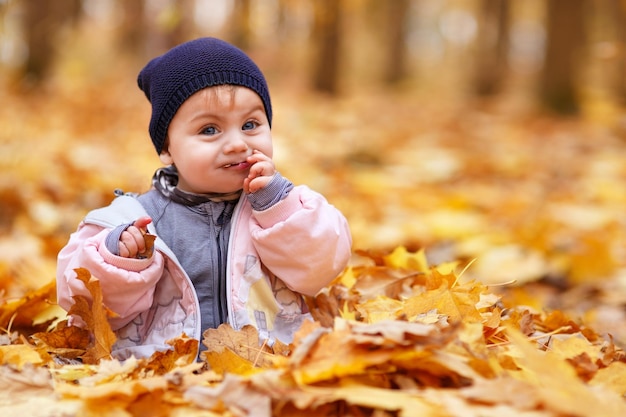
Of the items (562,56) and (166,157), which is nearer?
→ (166,157)

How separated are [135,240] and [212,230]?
0.26 metres

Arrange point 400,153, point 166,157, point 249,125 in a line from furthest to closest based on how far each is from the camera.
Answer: point 400,153 < point 166,157 < point 249,125

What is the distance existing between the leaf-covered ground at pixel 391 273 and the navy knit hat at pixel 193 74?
61 cm

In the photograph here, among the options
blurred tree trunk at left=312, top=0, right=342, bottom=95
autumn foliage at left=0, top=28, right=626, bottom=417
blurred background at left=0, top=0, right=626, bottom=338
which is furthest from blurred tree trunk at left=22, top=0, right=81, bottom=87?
blurred tree trunk at left=312, top=0, right=342, bottom=95

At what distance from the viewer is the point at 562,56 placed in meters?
9.51

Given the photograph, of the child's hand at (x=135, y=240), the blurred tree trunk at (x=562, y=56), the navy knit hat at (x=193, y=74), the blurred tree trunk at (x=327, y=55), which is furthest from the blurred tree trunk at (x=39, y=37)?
the child's hand at (x=135, y=240)

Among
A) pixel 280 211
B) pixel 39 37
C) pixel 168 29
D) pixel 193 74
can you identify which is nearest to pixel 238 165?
pixel 280 211

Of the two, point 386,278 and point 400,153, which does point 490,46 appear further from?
point 386,278

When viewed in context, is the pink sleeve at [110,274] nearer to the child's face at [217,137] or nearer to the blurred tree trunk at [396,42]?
the child's face at [217,137]

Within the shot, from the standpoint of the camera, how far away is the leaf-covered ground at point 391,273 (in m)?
1.45

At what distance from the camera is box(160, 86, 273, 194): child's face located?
194cm

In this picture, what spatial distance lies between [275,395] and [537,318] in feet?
3.93

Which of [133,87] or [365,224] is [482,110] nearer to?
[133,87]

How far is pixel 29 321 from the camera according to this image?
7.43ft
